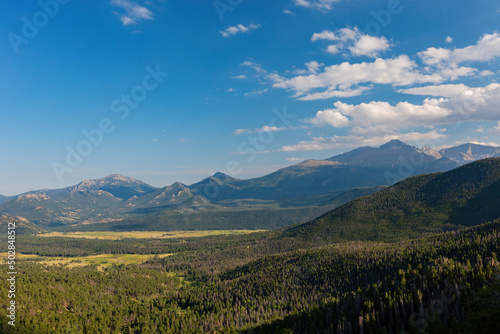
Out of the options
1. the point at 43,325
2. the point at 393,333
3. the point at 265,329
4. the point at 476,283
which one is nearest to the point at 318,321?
the point at 265,329

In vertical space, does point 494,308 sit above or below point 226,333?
above

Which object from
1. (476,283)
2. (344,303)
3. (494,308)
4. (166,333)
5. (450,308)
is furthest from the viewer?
(166,333)

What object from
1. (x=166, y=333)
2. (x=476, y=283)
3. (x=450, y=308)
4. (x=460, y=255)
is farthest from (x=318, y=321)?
(x=460, y=255)

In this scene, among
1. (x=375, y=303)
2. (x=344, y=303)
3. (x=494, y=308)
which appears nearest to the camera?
(x=494, y=308)

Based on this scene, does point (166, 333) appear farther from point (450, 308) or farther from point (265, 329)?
point (450, 308)

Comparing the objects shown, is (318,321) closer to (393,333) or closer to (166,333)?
(393,333)

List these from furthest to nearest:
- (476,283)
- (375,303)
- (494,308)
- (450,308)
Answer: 1. (375,303)
2. (476,283)
3. (450,308)
4. (494,308)

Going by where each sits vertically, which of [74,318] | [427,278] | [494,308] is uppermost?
[494,308]

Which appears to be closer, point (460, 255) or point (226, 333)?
point (226, 333)

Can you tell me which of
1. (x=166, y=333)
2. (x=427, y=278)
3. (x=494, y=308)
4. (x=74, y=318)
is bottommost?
(x=166, y=333)
